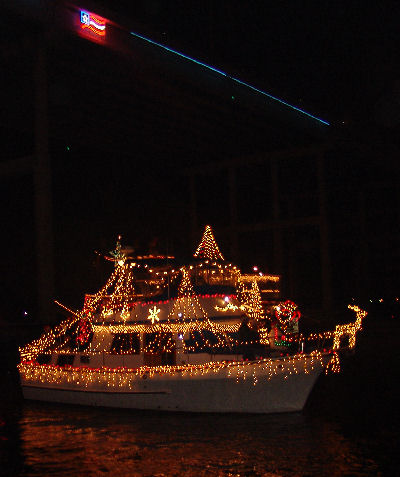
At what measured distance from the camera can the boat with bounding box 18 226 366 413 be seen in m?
16.7

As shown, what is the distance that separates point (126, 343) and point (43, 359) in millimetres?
2965

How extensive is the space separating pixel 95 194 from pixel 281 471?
29.4 meters

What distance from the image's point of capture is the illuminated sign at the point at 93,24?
90.3ft

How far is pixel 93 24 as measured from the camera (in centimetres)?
2780

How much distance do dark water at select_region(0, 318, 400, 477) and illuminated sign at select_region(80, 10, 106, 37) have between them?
50.8 ft

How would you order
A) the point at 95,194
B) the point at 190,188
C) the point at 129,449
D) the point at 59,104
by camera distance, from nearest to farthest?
the point at 129,449 → the point at 59,104 → the point at 95,194 → the point at 190,188

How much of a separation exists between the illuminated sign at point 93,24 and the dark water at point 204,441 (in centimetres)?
1547

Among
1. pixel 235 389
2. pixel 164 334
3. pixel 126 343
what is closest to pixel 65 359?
pixel 126 343

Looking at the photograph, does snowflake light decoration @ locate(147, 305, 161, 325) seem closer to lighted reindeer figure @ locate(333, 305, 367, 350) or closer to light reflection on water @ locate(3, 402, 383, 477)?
light reflection on water @ locate(3, 402, 383, 477)

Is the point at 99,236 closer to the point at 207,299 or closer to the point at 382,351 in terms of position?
the point at 382,351

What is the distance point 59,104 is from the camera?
108ft

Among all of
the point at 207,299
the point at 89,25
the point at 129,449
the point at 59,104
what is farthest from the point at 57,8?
the point at 129,449

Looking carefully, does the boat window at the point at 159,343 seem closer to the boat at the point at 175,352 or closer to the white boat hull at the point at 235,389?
the boat at the point at 175,352

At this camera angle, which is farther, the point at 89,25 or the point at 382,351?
the point at 382,351
